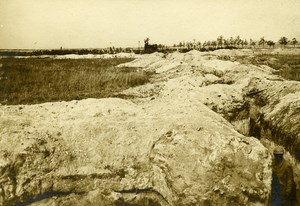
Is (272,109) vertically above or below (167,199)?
above

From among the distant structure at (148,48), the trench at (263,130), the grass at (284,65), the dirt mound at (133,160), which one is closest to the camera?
the dirt mound at (133,160)

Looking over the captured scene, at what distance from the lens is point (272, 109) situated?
7.78m

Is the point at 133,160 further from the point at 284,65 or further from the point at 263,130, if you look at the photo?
the point at 284,65

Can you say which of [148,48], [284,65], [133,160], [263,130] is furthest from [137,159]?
[148,48]

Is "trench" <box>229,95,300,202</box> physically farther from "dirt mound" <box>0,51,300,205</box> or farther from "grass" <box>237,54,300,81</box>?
"grass" <box>237,54,300,81</box>

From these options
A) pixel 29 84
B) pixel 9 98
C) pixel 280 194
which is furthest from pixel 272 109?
pixel 29 84

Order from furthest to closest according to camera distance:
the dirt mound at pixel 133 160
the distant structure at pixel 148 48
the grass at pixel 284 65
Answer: the distant structure at pixel 148 48, the grass at pixel 284 65, the dirt mound at pixel 133 160

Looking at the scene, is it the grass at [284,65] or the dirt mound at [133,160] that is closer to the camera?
the dirt mound at [133,160]

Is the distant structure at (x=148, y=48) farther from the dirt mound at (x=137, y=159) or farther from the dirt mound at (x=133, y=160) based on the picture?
the dirt mound at (x=137, y=159)

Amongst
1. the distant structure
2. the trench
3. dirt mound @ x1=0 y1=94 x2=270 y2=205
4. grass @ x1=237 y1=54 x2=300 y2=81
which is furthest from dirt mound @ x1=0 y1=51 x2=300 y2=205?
the distant structure

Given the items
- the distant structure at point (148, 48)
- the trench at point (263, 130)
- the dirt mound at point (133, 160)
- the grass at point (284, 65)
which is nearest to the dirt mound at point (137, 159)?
the dirt mound at point (133, 160)

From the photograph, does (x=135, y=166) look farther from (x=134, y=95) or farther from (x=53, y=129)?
(x=134, y=95)

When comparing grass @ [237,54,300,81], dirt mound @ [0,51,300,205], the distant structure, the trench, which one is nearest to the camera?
dirt mound @ [0,51,300,205]

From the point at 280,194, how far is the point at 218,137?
2072 millimetres
